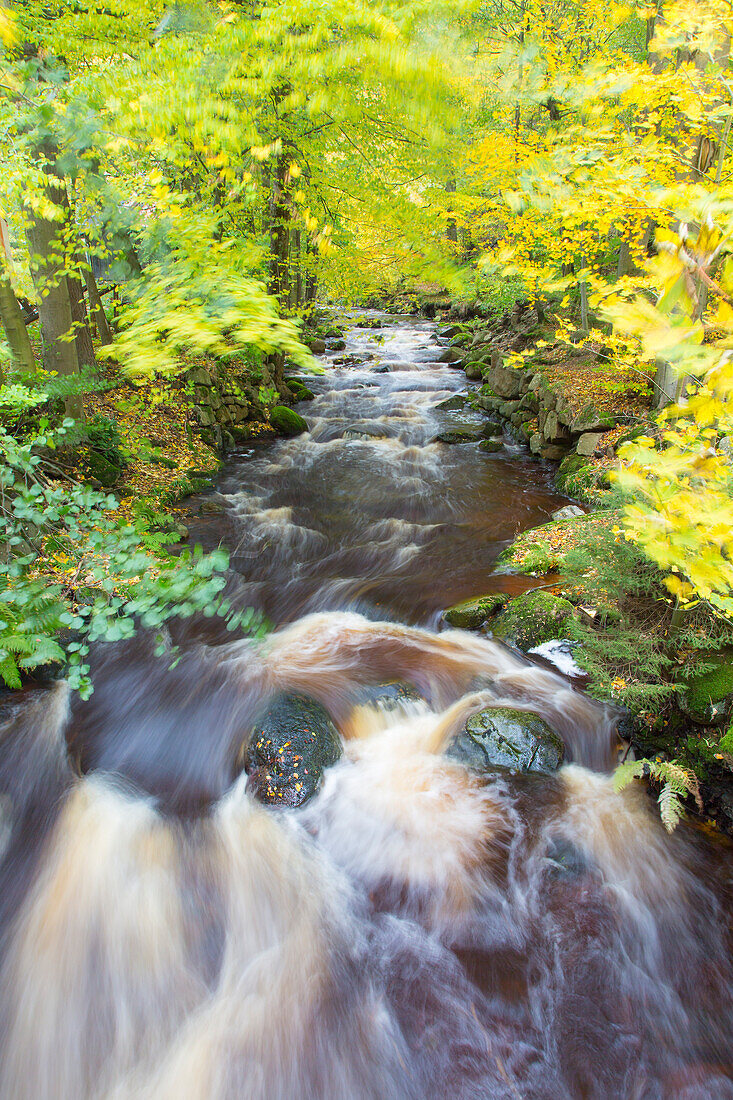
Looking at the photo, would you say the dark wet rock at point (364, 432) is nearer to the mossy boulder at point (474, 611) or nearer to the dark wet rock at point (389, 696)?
the mossy boulder at point (474, 611)

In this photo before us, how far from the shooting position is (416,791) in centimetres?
447

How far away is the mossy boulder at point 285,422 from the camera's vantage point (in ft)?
43.0

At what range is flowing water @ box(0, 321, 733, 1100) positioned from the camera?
10.2ft

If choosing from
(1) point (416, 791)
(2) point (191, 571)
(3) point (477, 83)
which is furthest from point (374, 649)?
(3) point (477, 83)

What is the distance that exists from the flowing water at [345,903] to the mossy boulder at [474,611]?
24 cm

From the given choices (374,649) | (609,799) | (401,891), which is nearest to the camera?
(401,891)

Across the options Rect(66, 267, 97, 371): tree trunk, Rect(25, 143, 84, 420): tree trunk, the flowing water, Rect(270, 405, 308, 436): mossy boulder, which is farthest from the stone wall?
the flowing water

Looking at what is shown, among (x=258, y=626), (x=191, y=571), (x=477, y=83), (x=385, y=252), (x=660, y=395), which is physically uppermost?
(x=477, y=83)

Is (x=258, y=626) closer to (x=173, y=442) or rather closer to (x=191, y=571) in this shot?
(x=191, y=571)

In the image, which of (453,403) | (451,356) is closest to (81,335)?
(453,403)

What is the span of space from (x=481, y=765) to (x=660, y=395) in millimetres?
7264

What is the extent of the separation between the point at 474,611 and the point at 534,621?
70cm

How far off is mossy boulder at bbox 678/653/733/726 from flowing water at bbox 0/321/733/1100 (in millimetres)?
852

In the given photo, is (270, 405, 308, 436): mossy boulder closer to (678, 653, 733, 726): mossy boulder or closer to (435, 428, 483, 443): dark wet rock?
(435, 428, 483, 443): dark wet rock
